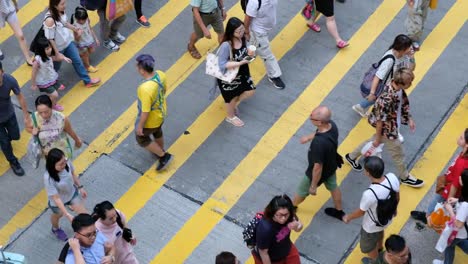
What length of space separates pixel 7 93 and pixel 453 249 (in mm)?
5453

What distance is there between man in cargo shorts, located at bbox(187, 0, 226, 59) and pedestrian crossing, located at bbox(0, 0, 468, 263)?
0.86 ft

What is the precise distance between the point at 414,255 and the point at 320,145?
1.85m

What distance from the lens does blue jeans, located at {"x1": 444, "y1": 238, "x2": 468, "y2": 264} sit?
8.16 meters

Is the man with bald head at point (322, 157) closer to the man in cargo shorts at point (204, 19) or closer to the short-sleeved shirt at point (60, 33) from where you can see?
the man in cargo shorts at point (204, 19)

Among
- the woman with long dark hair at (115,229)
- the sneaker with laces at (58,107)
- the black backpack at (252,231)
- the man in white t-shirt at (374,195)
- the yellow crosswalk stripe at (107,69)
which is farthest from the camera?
the sneaker with laces at (58,107)

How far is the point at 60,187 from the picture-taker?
27.0ft

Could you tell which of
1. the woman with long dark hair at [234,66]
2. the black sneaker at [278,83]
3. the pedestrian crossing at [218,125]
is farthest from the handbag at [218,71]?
the black sneaker at [278,83]

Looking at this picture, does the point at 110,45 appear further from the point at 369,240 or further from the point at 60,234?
the point at 369,240

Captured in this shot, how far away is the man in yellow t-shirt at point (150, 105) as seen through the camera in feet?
28.9

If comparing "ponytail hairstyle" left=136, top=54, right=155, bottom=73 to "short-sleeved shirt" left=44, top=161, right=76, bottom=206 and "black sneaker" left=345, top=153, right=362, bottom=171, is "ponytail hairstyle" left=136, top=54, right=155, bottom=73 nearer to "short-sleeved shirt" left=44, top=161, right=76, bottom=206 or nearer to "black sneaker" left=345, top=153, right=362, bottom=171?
"short-sleeved shirt" left=44, top=161, right=76, bottom=206

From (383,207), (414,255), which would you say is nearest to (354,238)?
(414,255)

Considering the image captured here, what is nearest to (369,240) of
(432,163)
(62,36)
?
(432,163)

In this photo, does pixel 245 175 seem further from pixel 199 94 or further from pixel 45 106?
pixel 45 106

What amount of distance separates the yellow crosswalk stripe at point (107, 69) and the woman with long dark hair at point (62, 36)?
270 mm
